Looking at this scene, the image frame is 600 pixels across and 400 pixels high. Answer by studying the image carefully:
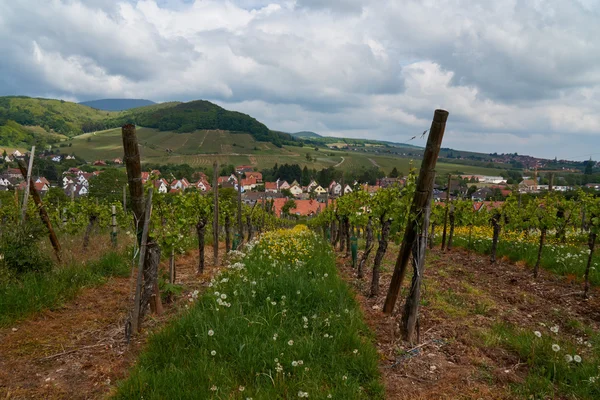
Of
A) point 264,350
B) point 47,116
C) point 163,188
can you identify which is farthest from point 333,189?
point 47,116

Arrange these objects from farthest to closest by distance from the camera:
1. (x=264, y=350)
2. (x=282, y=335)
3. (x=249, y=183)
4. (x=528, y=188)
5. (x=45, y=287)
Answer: (x=249, y=183), (x=528, y=188), (x=45, y=287), (x=282, y=335), (x=264, y=350)

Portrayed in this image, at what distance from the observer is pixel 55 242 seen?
820 cm

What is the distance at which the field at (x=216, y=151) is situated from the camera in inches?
3656

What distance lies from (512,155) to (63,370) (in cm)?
14494

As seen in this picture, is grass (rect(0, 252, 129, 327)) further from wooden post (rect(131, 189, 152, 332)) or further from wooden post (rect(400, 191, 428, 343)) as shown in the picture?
wooden post (rect(400, 191, 428, 343))

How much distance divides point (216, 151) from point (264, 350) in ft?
342

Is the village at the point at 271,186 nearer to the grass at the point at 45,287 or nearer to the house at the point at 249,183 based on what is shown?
the house at the point at 249,183

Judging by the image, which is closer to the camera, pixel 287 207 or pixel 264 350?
pixel 264 350

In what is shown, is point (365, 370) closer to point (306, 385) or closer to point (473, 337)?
point (306, 385)

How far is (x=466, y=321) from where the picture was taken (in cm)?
566

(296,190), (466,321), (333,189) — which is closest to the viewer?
(466,321)

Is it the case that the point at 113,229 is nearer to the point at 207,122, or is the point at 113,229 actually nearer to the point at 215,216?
the point at 215,216

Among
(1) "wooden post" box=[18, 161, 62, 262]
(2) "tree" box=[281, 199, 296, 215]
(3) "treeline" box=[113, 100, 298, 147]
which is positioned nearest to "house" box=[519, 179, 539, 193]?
(1) "wooden post" box=[18, 161, 62, 262]

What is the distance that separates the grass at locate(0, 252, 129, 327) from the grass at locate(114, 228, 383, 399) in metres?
2.77
